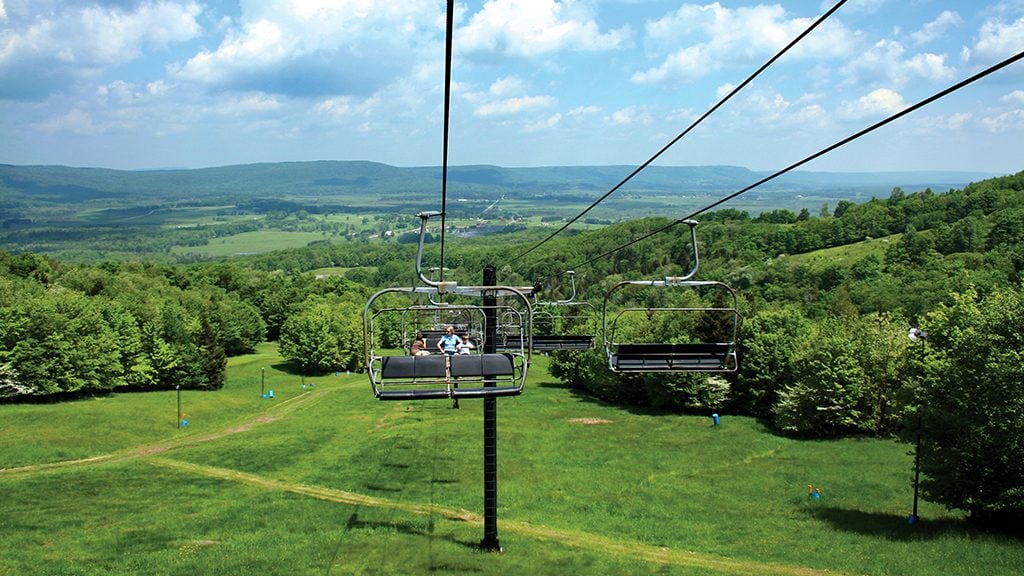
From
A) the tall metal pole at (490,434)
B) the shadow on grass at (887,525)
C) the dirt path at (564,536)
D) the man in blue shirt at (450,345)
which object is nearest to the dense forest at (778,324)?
the shadow on grass at (887,525)

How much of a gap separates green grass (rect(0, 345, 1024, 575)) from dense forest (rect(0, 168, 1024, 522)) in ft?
11.1

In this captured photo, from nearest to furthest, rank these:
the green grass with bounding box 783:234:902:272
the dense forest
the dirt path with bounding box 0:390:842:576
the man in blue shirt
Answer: the man in blue shirt
the dirt path with bounding box 0:390:842:576
the dense forest
the green grass with bounding box 783:234:902:272

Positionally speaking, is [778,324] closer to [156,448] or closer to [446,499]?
[446,499]

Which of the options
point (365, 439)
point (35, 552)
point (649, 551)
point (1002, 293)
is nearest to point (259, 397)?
point (365, 439)

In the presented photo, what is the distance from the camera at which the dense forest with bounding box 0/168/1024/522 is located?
3450 cm

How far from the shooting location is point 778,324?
70.8m

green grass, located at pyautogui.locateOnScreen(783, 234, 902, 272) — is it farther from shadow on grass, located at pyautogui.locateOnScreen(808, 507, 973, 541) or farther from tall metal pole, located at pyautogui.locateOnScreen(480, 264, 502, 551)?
tall metal pole, located at pyautogui.locateOnScreen(480, 264, 502, 551)

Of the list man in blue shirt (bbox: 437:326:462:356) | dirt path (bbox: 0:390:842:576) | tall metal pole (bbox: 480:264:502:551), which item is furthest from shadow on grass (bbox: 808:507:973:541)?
man in blue shirt (bbox: 437:326:462:356)

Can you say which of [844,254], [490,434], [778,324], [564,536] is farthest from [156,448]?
[844,254]

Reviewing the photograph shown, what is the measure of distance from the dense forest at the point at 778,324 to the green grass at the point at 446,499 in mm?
3380

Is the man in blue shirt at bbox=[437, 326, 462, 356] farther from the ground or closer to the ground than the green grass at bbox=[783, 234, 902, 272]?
farther from the ground

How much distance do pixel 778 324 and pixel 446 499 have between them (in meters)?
42.1

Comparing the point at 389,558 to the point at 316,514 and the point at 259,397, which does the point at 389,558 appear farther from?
the point at 259,397

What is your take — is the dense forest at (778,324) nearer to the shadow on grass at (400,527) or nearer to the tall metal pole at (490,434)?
the tall metal pole at (490,434)
